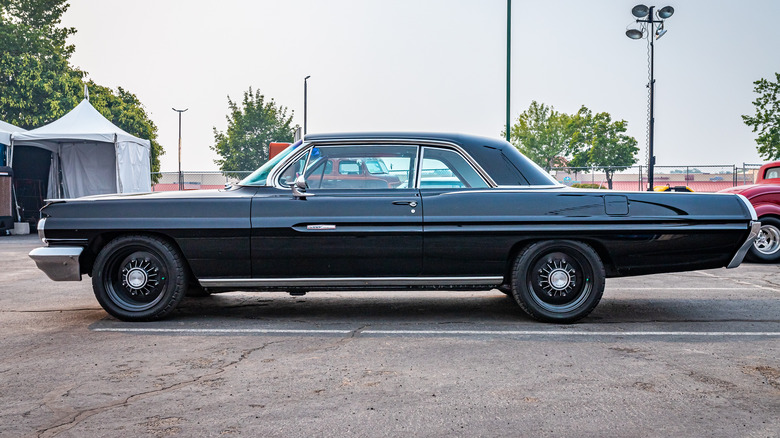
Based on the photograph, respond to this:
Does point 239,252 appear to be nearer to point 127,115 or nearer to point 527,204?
point 527,204

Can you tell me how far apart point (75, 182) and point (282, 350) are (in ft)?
59.1

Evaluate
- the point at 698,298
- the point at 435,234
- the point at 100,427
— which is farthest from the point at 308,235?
the point at 698,298

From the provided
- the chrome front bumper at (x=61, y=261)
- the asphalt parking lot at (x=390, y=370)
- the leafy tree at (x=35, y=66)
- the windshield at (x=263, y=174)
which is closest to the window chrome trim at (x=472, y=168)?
the windshield at (x=263, y=174)

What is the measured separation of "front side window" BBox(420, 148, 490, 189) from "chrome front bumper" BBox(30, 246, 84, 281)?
286cm

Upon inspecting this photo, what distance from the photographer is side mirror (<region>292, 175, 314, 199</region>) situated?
17.4 feet

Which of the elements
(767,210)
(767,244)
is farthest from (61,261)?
(767,244)

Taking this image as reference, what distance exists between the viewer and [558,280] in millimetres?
5391

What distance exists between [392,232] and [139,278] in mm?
2102

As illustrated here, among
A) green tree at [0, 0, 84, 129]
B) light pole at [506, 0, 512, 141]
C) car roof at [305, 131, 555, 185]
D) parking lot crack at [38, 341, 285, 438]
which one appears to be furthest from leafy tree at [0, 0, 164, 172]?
parking lot crack at [38, 341, 285, 438]

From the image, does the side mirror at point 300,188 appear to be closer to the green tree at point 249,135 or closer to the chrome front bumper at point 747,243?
the chrome front bumper at point 747,243

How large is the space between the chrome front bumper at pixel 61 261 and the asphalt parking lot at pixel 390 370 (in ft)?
1.37

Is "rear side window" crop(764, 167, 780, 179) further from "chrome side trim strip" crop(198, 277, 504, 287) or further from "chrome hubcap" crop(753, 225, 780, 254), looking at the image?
"chrome side trim strip" crop(198, 277, 504, 287)

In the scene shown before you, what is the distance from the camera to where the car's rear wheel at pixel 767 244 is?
33.9ft

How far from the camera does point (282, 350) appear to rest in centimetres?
450
